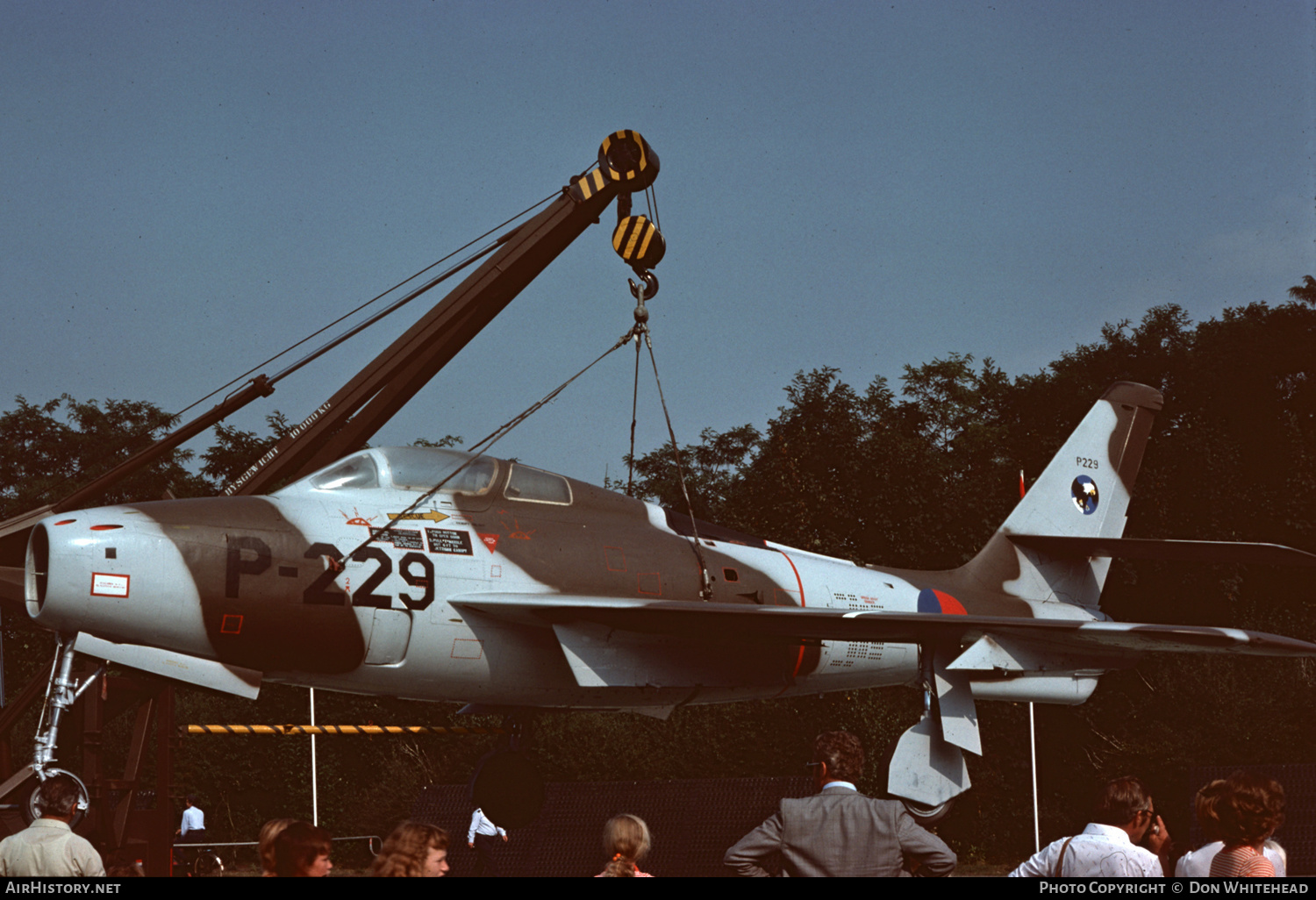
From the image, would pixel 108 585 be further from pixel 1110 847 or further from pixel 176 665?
pixel 1110 847

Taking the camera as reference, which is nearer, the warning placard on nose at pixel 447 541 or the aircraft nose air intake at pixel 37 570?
the aircraft nose air intake at pixel 37 570

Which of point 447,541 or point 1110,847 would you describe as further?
point 447,541

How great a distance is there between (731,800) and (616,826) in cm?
1413

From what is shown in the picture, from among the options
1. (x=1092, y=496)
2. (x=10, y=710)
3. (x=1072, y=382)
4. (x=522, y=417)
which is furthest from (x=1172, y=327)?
(x=10, y=710)

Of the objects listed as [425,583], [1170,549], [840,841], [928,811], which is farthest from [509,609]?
[1170,549]

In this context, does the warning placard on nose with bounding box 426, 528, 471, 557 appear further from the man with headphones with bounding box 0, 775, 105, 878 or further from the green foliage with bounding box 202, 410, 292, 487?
the green foliage with bounding box 202, 410, 292, 487

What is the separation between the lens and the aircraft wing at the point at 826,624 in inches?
416

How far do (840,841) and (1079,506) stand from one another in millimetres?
11993

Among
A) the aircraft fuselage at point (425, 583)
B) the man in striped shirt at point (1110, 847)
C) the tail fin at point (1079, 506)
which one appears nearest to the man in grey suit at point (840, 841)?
the man in striped shirt at point (1110, 847)

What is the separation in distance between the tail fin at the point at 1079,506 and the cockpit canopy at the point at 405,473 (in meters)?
7.31

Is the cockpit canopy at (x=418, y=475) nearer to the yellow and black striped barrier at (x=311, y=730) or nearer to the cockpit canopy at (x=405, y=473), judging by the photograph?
the cockpit canopy at (x=405, y=473)

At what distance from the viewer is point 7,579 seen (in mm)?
12469

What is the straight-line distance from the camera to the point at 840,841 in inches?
220

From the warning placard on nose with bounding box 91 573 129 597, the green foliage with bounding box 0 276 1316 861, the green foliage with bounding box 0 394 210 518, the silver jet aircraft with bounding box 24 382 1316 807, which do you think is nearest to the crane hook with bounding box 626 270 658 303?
the silver jet aircraft with bounding box 24 382 1316 807
